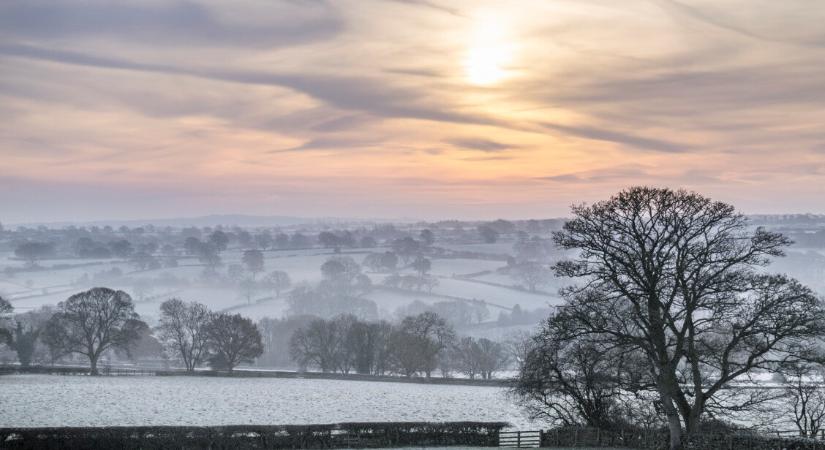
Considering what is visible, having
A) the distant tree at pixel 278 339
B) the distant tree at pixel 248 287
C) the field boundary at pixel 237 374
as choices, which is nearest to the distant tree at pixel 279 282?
the distant tree at pixel 248 287

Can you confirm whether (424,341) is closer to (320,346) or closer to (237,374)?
(320,346)

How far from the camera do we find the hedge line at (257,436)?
34562 mm

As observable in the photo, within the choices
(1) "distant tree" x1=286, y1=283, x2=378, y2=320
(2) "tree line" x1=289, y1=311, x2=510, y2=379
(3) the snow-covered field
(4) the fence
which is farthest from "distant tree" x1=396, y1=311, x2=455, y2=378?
(1) "distant tree" x1=286, y1=283, x2=378, y2=320

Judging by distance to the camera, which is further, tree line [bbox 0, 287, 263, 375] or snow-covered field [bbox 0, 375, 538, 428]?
tree line [bbox 0, 287, 263, 375]

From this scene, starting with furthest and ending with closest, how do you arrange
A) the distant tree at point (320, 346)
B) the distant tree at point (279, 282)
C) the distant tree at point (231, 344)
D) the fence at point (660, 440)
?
the distant tree at point (279, 282)
the distant tree at point (320, 346)
the distant tree at point (231, 344)
the fence at point (660, 440)

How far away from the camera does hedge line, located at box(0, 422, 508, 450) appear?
3456cm

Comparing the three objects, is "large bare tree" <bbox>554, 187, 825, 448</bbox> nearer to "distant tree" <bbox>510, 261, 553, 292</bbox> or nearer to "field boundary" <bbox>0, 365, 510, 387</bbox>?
"field boundary" <bbox>0, 365, 510, 387</bbox>

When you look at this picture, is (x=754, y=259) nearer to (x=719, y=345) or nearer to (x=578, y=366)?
(x=719, y=345)

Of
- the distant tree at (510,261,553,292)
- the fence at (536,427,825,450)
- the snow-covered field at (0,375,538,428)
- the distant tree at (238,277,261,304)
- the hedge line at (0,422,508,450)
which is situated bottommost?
the snow-covered field at (0,375,538,428)

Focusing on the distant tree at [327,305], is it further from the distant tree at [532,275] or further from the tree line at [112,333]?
the tree line at [112,333]

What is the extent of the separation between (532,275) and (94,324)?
121793 millimetres

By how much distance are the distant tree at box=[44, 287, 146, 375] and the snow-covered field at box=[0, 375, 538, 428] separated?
10531 mm

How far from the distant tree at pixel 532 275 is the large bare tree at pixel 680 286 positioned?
145320 millimetres

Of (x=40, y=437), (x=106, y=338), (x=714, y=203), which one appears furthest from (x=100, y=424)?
(x=106, y=338)
